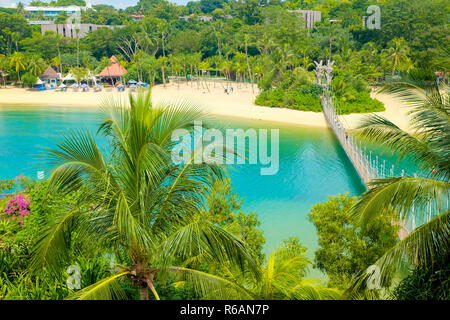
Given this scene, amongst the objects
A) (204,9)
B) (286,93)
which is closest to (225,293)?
(286,93)

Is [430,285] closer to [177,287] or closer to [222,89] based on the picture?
[177,287]

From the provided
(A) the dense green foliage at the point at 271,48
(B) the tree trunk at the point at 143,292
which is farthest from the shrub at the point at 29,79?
(B) the tree trunk at the point at 143,292

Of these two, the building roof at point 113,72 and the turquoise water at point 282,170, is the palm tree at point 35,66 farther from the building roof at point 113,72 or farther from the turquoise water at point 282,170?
the turquoise water at point 282,170

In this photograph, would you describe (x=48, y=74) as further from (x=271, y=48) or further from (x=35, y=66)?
(x=271, y=48)

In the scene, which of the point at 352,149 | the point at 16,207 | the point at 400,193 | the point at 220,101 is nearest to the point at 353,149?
the point at 352,149

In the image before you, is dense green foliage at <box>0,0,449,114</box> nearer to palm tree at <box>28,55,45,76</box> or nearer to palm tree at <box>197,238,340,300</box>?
palm tree at <box>28,55,45,76</box>

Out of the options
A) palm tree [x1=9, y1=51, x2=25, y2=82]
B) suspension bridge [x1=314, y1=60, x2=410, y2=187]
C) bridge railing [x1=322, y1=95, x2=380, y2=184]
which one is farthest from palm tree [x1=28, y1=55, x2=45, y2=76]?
bridge railing [x1=322, y1=95, x2=380, y2=184]
